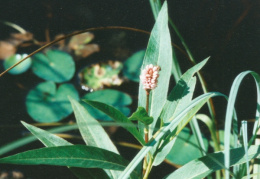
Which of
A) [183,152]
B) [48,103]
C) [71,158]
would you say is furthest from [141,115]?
[48,103]

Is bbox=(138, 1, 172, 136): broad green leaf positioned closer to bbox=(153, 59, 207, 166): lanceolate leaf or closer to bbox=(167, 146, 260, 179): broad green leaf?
bbox=(153, 59, 207, 166): lanceolate leaf

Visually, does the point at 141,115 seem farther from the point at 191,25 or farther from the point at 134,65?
the point at 191,25

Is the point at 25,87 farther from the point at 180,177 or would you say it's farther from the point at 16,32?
the point at 180,177

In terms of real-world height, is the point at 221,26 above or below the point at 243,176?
above

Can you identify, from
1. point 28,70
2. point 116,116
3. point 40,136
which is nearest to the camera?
point 116,116

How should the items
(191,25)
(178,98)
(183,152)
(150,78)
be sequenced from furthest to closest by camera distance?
(191,25)
(183,152)
(178,98)
(150,78)

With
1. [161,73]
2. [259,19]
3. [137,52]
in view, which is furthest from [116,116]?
[259,19]

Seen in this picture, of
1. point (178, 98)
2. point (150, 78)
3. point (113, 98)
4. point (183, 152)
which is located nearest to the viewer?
point (150, 78)

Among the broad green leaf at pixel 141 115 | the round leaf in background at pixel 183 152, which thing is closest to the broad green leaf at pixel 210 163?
the broad green leaf at pixel 141 115

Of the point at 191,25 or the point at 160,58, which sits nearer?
the point at 160,58
